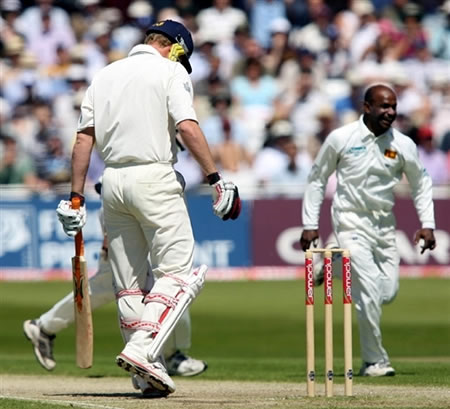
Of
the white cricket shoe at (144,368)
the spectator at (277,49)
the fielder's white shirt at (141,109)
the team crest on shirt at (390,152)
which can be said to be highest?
the spectator at (277,49)

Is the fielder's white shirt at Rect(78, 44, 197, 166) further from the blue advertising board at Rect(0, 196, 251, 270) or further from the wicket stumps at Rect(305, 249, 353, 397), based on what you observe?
the blue advertising board at Rect(0, 196, 251, 270)

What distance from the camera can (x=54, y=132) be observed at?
59.6 ft

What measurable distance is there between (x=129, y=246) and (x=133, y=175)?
42cm

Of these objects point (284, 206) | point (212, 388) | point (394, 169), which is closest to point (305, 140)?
Answer: point (284, 206)

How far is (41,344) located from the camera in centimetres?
954

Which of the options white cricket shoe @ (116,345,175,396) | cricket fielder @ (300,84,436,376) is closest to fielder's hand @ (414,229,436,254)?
cricket fielder @ (300,84,436,376)

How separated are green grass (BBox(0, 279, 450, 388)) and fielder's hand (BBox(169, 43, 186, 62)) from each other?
2.36 m

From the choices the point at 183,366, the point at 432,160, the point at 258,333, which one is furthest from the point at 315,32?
the point at 183,366

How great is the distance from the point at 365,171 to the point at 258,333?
15.3 ft

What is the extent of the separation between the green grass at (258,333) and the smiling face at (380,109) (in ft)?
5.39

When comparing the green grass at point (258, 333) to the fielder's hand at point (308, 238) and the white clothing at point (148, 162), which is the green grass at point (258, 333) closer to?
the fielder's hand at point (308, 238)

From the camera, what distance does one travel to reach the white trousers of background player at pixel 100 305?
9242mm

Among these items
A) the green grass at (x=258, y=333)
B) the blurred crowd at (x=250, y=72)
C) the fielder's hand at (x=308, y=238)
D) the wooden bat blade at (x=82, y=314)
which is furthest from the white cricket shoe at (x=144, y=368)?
the blurred crowd at (x=250, y=72)

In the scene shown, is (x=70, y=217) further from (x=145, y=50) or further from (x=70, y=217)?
(x=145, y=50)
